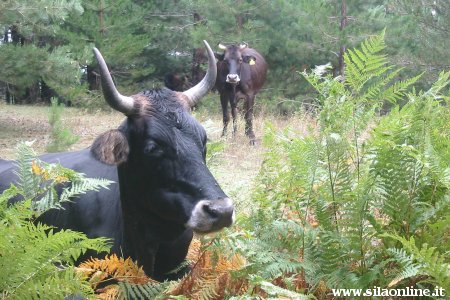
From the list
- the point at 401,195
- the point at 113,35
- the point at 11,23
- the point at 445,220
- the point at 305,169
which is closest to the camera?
the point at 445,220

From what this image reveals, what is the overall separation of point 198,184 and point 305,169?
748mm

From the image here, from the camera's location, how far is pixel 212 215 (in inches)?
110

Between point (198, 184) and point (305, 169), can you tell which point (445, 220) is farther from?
point (198, 184)

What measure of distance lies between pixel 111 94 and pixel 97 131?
12707 millimetres

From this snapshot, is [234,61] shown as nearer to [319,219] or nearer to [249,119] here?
[249,119]

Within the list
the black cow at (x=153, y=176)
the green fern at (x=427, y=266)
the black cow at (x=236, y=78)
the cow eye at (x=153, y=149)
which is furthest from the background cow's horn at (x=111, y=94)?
the black cow at (x=236, y=78)

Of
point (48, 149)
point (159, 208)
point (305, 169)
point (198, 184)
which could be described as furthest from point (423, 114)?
point (48, 149)

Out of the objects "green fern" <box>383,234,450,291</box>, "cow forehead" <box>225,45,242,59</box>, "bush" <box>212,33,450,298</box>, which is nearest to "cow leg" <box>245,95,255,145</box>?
"cow forehead" <box>225,45,242,59</box>

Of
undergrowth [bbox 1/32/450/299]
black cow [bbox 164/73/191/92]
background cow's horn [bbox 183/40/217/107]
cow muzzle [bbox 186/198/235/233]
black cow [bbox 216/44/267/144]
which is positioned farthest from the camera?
black cow [bbox 164/73/191/92]

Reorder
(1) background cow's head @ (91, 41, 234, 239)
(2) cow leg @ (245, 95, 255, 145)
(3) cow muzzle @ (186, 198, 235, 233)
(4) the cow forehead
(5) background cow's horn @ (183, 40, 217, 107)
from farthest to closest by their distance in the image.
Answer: (4) the cow forehead
(2) cow leg @ (245, 95, 255, 145)
(5) background cow's horn @ (183, 40, 217, 107)
(1) background cow's head @ (91, 41, 234, 239)
(3) cow muzzle @ (186, 198, 235, 233)

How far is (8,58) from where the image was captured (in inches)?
530

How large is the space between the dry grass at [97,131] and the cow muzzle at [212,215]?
197 cm

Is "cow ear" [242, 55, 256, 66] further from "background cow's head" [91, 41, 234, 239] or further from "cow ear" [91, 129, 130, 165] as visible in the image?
"cow ear" [91, 129, 130, 165]

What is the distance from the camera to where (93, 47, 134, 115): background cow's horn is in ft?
10.4
